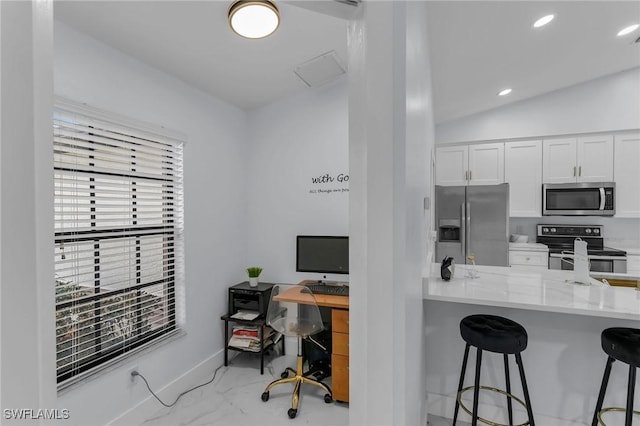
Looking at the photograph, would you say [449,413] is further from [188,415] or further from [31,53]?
[31,53]

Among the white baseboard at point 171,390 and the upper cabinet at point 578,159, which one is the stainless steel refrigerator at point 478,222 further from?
the white baseboard at point 171,390

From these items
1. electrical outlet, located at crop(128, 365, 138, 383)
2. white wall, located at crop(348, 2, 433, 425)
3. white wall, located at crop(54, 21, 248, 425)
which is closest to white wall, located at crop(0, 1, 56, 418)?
white wall, located at crop(348, 2, 433, 425)

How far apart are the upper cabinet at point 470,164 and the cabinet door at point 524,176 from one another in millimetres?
108

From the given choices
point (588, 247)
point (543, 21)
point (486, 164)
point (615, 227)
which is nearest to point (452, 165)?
point (486, 164)

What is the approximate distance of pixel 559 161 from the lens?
401cm

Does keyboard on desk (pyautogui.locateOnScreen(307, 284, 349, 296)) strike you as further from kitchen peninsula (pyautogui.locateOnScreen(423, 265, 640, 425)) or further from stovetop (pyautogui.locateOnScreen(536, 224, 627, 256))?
stovetop (pyautogui.locateOnScreen(536, 224, 627, 256))

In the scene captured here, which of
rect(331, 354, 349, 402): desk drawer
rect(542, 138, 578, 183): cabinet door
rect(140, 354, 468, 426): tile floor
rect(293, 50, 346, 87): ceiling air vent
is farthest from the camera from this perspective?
rect(542, 138, 578, 183): cabinet door

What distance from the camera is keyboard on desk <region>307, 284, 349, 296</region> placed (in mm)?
2611

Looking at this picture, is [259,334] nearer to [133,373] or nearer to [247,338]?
[247,338]

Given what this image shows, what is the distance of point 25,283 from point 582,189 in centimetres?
502

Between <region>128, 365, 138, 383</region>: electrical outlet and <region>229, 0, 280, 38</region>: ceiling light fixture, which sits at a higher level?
<region>229, 0, 280, 38</region>: ceiling light fixture

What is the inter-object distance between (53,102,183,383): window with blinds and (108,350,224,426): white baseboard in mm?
376

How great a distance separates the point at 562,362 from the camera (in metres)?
1.86

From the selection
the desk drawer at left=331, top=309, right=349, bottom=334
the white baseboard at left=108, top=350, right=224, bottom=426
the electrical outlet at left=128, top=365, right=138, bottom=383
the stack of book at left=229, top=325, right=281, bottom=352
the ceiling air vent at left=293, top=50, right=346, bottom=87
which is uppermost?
the ceiling air vent at left=293, top=50, right=346, bottom=87
